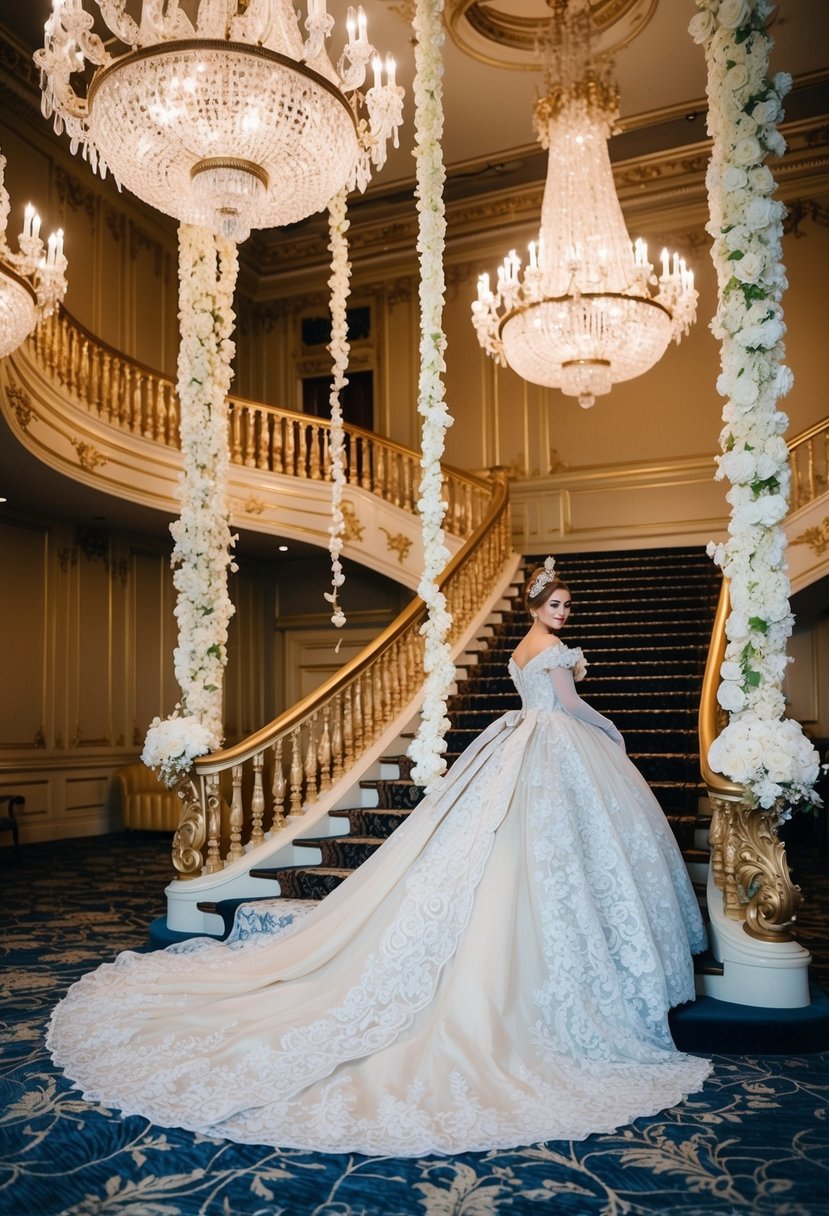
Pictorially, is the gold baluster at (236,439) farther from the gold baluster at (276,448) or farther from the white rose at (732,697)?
the white rose at (732,697)

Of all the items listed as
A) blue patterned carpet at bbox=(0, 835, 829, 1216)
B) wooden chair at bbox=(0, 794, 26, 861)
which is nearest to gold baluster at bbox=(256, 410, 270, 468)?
wooden chair at bbox=(0, 794, 26, 861)

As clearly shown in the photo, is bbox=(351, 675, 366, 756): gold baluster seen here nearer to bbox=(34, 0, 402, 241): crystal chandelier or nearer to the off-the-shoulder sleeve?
the off-the-shoulder sleeve

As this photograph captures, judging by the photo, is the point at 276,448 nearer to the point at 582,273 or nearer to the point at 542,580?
the point at 582,273

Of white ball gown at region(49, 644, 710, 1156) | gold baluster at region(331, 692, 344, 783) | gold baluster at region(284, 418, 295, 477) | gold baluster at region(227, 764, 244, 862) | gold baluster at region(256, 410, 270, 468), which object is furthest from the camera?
gold baluster at region(284, 418, 295, 477)

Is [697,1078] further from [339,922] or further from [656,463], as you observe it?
[656,463]

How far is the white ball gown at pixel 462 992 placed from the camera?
277 centimetres

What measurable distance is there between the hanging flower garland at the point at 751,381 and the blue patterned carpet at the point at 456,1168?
1106 millimetres

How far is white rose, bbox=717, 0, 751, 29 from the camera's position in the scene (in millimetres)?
3617

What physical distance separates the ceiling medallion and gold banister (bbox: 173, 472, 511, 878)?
15.4 feet

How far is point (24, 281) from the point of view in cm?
572

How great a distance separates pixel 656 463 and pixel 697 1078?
895 cm

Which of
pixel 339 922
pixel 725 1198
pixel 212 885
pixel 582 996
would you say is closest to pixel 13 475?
pixel 212 885

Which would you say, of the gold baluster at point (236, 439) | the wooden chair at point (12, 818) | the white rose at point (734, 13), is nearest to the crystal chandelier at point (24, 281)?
the gold baluster at point (236, 439)

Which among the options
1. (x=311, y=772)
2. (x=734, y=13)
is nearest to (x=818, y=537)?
(x=311, y=772)
